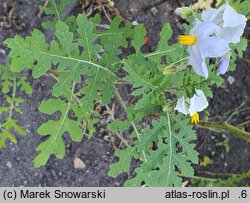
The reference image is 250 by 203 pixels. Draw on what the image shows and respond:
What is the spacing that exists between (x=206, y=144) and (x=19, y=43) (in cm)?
143

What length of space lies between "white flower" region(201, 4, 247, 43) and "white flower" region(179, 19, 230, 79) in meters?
0.02

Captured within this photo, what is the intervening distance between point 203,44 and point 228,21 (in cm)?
8

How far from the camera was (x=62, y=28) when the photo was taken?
142cm

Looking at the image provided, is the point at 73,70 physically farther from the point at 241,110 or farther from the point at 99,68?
the point at 241,110

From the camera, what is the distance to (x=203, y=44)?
1.17 metres

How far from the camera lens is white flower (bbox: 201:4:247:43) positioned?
3.82ft

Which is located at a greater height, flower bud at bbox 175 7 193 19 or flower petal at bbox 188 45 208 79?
flower bud at bbox 175 7 193 19

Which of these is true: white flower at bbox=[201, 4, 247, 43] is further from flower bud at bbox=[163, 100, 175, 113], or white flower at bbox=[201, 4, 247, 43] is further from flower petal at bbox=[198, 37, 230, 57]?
flower bud at bbox=[163, 100, 175, 113]

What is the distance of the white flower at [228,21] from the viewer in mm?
1164

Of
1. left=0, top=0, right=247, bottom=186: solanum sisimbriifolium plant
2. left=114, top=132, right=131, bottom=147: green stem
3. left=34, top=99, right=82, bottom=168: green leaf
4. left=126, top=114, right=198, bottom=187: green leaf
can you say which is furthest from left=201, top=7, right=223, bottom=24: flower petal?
left=114, top=132, right=131, bottom=147: green stem

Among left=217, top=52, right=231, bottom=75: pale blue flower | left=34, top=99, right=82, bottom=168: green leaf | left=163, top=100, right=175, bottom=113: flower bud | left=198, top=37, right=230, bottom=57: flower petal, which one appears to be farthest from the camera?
left=34, top=99, right=82, bottom=168: green leaf

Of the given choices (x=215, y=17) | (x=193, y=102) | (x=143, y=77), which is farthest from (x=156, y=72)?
(x=215, y=17)

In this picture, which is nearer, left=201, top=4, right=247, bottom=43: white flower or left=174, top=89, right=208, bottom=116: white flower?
left=201, top=4, right=247, bottom=43: white flower

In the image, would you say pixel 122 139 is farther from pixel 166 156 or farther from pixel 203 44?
pixel 203 44
